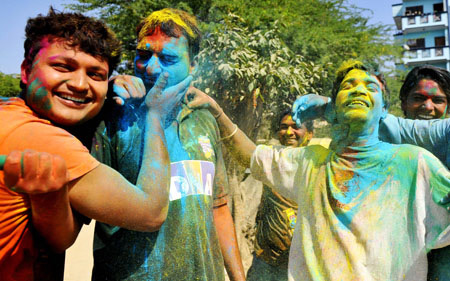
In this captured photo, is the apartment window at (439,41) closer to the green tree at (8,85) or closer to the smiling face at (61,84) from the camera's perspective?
the green tree at (8,85)

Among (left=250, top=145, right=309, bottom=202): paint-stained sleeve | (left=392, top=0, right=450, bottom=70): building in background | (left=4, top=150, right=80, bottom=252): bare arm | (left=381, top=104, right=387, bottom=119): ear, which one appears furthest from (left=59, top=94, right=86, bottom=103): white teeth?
(left=392, top=0, right=450, bottom=70): building in background

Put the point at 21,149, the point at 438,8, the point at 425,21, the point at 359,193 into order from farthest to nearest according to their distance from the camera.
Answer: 1. the point at 438,8
2. the point at 425,21
3. the point at 359,193
4. the point at 21,149

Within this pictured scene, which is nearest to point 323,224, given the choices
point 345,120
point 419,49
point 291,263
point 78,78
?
point 291,263

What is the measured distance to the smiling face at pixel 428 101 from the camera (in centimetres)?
279

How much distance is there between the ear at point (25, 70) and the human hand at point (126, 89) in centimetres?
34

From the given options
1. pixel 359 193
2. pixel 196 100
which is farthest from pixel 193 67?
pixel 359 193

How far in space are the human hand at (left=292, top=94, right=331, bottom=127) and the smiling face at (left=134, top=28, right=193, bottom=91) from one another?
57 centimetres

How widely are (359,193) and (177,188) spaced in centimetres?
82

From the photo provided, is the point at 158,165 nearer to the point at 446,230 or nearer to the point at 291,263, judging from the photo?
the point at 291,263

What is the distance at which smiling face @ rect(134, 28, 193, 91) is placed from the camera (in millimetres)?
2053

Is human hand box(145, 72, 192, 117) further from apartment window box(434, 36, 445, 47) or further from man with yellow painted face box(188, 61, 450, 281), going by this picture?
apartment window box(434, 36, 445, 47)

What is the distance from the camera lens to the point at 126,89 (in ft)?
6.34

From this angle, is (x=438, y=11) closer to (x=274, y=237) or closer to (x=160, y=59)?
(x=274, y=237)

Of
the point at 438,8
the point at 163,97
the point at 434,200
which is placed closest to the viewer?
the point at 163,97
